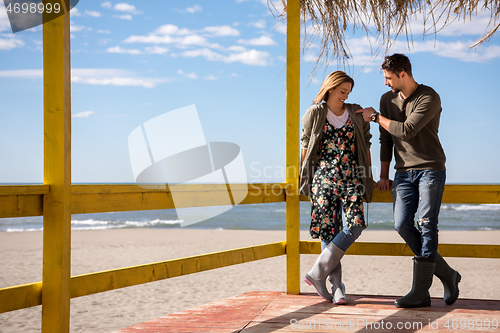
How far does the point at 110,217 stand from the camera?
69.3 ft

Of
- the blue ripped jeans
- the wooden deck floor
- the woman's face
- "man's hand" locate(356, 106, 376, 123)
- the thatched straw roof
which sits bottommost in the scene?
the wooden deck floor

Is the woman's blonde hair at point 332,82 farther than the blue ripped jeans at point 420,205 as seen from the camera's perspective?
Yes

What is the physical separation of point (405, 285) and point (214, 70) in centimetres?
3642

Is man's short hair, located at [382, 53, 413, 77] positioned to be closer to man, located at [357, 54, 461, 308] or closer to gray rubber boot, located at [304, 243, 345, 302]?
man, located at [357, 54, 461, 308]

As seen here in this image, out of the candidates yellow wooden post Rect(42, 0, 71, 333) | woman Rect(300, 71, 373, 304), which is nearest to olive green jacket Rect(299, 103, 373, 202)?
woman Rect(300, 71, 373, 304)

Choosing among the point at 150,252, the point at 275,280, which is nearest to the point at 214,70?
the point at 150,252

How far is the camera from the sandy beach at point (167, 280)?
466 cm

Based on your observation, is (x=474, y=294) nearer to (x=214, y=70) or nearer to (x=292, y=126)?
(x=292, y=126)

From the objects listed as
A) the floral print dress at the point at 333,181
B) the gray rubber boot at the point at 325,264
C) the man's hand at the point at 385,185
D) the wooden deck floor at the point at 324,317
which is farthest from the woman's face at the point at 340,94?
the wooden deck floor at the point at 324,317

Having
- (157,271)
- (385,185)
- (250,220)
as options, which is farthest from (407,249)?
(250,220)

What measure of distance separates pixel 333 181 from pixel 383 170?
40 centimetres

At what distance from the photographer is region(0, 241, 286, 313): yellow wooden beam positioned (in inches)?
62.5

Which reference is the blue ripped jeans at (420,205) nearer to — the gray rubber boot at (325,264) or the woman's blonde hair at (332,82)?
the gray rubber boot at (325,264)

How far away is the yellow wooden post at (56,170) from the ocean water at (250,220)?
16.2 metres
